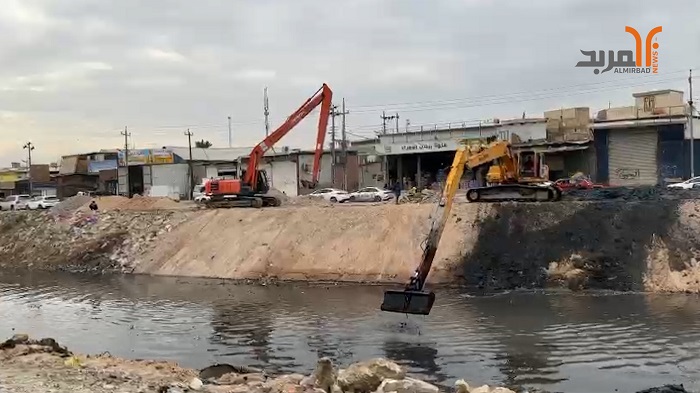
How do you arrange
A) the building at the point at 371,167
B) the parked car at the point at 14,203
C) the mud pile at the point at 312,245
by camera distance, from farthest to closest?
the building at the point at 371,167 < the parked car at the point at 14,203 < the mud pile at the point at 312,245

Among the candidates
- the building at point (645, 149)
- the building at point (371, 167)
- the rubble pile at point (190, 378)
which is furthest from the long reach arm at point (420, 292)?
the building at point (371, 167)

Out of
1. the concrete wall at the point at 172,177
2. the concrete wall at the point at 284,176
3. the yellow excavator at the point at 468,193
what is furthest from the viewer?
the concrete wall at the point at 172,177

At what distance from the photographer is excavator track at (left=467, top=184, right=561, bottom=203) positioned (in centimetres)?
3058

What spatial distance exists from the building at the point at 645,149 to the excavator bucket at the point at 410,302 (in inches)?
1426

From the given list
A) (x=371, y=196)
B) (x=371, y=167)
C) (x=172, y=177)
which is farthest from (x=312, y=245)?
(x=172, y=177)

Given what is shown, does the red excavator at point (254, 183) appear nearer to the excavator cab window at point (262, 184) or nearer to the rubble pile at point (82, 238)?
the excavator cab window at point (262, 184)

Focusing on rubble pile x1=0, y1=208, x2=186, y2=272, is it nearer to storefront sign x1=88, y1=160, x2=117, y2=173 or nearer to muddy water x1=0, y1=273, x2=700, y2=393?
muddy water x1=0, y1=273, x2=700, y2=393

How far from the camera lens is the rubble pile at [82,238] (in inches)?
1410

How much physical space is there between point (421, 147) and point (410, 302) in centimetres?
4156

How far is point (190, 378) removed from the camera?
12484mm

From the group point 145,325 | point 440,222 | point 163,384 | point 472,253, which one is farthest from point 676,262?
point 163,384

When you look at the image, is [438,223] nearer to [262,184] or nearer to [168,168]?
[262,184]

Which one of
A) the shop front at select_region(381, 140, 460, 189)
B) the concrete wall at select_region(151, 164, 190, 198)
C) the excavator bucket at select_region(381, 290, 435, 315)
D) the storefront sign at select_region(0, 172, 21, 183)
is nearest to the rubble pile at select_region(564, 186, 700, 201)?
the excavator bucket at select_region(381, 290, 435, 315)

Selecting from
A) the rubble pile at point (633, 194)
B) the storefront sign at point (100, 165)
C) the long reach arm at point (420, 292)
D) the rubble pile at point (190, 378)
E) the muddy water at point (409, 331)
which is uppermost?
the storefront sign at point (100, 165)
